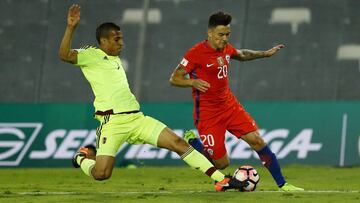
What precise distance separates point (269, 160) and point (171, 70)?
1021 centimetres

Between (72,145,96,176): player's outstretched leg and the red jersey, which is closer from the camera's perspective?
(72,145,96,176): player's outstretched leg

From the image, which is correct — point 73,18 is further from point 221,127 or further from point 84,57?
point 221,127

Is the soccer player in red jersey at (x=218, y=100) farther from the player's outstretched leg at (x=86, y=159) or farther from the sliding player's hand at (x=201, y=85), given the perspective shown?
the player's outstretched leg at (x=86, y=159)

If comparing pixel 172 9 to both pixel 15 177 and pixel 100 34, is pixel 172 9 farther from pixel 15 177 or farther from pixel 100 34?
pixel 100 34

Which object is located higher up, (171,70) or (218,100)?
(218,100)

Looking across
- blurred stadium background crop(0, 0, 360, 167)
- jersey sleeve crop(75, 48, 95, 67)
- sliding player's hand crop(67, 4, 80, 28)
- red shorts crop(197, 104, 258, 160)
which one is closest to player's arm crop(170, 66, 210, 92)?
red shorts crop(197, 104, 258, 160)

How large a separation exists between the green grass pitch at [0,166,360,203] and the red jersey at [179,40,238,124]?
44.9 inches

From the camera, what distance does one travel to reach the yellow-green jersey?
43.4 ft

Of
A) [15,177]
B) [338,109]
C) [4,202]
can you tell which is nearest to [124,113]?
[4,202]

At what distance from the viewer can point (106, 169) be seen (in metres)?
13.2

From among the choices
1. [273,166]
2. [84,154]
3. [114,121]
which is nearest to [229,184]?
[273,166]

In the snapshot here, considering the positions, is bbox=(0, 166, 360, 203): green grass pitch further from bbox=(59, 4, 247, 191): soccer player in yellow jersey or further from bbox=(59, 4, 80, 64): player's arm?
bbox=(59, 4, 80, 64): player's arm

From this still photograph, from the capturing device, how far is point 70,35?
496 inches

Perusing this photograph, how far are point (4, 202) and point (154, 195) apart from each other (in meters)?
1.91
